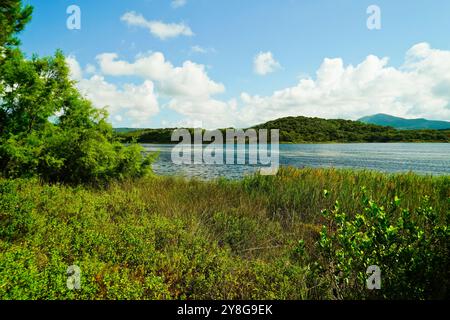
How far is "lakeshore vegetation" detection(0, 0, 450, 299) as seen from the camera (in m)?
3.29

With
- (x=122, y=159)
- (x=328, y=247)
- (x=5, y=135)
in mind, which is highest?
(x=5, y=135)

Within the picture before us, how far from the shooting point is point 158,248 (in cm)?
519

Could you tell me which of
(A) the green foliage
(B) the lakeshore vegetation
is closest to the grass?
(B) the lakeshore vegetation

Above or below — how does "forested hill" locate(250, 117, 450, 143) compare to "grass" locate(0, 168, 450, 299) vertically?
above

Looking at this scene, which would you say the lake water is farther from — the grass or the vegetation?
the grass

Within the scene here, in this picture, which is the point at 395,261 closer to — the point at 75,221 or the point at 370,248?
the point at 370,248

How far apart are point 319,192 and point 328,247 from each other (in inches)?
260

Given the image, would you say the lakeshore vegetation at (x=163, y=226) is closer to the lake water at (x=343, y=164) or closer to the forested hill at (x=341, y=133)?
the lake water at (x=343, y=164)

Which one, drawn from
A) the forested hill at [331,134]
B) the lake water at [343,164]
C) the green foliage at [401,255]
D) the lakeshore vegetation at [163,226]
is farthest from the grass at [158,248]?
the forested hill at [331,134]

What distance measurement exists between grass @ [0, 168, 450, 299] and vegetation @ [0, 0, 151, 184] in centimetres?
118

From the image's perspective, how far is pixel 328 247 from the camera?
Result: 355 cm

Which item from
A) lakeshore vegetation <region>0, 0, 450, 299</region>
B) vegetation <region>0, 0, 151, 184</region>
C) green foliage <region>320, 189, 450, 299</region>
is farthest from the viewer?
vegetation <region>0, 0, 151, 184</region>

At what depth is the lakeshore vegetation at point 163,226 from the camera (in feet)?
10.8
